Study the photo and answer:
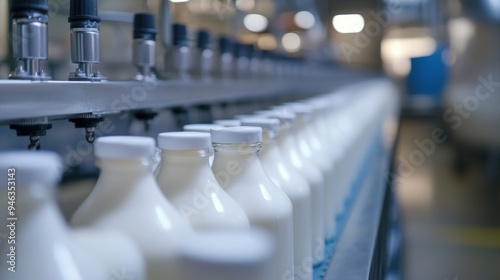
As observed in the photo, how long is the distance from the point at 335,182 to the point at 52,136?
1.16 metres

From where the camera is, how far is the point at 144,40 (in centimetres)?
95

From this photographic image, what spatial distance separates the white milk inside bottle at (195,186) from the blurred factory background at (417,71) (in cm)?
37

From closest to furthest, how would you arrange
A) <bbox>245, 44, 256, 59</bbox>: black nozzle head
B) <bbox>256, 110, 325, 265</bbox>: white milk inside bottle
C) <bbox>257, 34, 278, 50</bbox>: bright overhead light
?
<bbox>256, 110, 325, 265</bbox>: white milk inside bottle
<bbox>245, 44, 256, 59</bbox>: black nozzle head
<bbox>257, 34, 278, 50</bbox>: bright overhead light

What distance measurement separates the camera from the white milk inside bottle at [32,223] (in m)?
0.32

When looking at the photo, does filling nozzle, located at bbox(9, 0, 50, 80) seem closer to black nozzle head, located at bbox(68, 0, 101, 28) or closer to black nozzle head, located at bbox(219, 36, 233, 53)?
black nozzle head, located at bbox(68, 0, 101, 28)

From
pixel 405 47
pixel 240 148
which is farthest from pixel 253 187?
pixel 405 47

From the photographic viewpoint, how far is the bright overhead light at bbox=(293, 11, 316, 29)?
5475 mm

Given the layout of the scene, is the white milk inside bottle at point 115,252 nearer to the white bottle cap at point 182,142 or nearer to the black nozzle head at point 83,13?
the white bottle cap at point 182,142

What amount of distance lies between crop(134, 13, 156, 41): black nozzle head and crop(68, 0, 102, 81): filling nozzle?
0.90ft

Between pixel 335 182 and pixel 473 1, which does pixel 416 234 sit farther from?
pixel 473 1

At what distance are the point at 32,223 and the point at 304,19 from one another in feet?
18.3

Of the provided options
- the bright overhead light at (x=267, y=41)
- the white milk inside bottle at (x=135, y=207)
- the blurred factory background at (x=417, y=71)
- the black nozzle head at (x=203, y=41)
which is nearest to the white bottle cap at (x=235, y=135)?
the white milk inside bottle at (x=135, y=207)

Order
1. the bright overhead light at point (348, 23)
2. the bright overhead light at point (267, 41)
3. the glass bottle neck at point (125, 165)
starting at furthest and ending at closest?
the bright overhead light at point (348, 23) < the bright overhead light at point (267, 41) < the glass bottle neck at point (125, 165)

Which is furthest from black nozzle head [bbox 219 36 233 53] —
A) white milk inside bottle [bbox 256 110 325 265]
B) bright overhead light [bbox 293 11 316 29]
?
bright overhead light [bbox 293 11 316 29]
